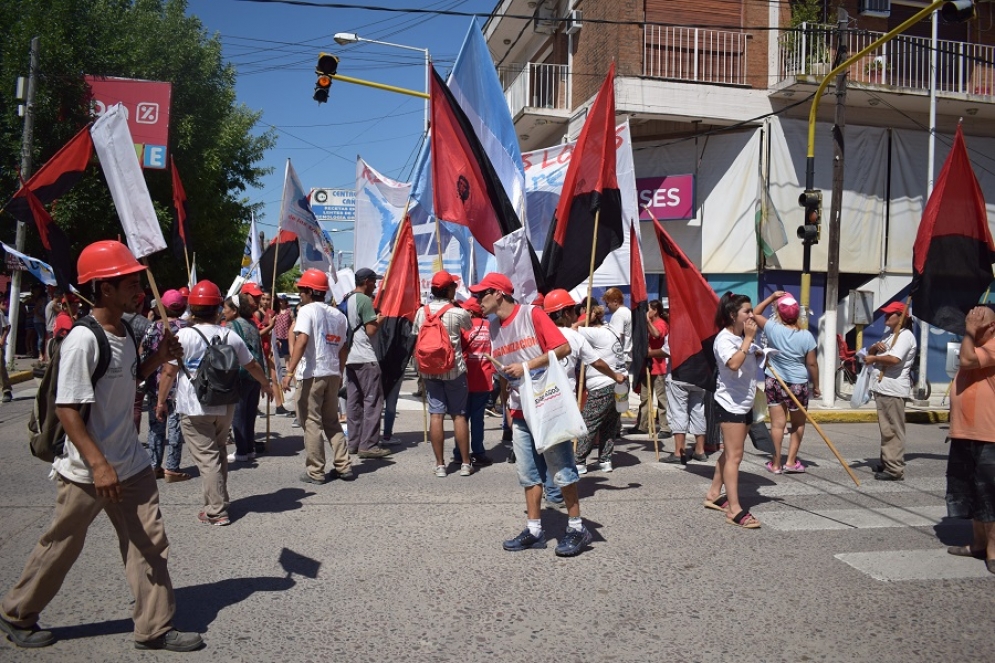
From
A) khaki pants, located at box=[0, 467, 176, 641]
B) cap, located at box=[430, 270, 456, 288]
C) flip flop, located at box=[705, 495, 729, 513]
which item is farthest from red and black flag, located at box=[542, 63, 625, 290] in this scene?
khaki pants, located at box=[0, 467, 176, 641]

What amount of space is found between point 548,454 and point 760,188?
45.5 ft

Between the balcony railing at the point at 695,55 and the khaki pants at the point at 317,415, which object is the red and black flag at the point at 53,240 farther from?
the balcony railing at the point at 695,55

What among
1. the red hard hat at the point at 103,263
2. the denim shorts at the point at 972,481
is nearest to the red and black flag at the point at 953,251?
the denim shorts at the point at 972,481

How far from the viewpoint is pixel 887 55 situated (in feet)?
58.9

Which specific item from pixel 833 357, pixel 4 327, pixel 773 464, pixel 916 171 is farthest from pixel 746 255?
pixel 4 327

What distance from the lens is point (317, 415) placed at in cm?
723

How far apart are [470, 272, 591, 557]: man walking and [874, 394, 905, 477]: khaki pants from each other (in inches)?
162

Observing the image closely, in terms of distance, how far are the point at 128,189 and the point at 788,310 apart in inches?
248

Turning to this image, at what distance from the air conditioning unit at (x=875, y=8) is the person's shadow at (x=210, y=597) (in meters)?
18.6

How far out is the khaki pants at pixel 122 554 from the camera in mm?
3576

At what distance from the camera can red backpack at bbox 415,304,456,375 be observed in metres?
7.49

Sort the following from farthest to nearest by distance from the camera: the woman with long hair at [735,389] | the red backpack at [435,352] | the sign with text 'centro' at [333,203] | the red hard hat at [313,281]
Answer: the sign with text 'centro' at [333,203], the red backpack at [435,352], the red hard hat at [313,281], the woman with long hair at [735,389]

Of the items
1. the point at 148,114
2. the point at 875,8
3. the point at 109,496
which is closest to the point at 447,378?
the point at 109,496

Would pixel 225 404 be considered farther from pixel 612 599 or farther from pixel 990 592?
pixel 990 592
